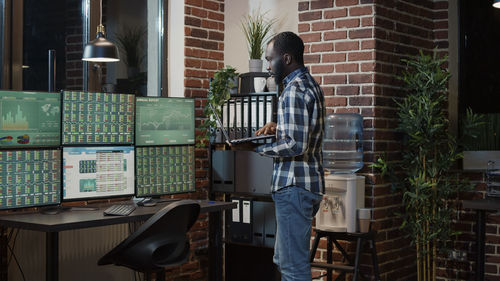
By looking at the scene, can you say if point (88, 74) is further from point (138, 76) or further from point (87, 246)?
point (87, 246)

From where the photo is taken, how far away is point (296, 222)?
340 centimetres

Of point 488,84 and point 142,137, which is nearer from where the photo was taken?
point 142,137

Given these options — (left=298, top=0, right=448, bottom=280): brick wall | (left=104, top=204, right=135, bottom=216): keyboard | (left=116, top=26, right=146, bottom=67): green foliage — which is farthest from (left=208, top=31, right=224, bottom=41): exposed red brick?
(left=104, top=204, right=135, bottom=216): keyboard

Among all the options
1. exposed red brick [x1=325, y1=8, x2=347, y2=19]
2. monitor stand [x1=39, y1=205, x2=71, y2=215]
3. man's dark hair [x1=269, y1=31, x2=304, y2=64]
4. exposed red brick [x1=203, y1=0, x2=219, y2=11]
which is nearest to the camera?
man's dark hair [x1=269, y1=31, x2=304, y2=64]

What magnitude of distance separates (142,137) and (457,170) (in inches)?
95.2

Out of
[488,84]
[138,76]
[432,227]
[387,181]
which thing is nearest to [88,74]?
[138,76]

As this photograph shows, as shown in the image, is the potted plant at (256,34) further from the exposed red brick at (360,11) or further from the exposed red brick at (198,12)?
the exposed red brick at (360,11)

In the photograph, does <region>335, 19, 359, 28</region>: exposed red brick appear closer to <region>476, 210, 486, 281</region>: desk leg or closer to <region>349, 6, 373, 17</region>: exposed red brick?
<region>349, 6, 373, 17</region>: exposed red brick

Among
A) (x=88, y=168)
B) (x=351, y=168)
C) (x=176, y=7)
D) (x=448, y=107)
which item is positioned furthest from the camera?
(x=448, y=107)

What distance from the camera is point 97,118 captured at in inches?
157

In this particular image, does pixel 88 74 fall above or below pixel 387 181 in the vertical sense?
above

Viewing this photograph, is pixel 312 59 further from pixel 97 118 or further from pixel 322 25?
pixel 97 118

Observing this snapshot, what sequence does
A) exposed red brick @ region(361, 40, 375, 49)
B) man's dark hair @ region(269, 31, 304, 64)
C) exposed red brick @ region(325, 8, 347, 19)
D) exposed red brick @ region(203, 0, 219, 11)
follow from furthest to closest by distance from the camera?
1. exposed red brick @ region(203, 0, 219, 11)
2. exposed red brick @ region(325, 8, 347, 19)
3. exposed red brick @ region(361, 40, 375, 49)
4. man's dark hair @ region(269, 31, 304, 64)

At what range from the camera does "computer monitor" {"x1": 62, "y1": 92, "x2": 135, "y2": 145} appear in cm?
386
